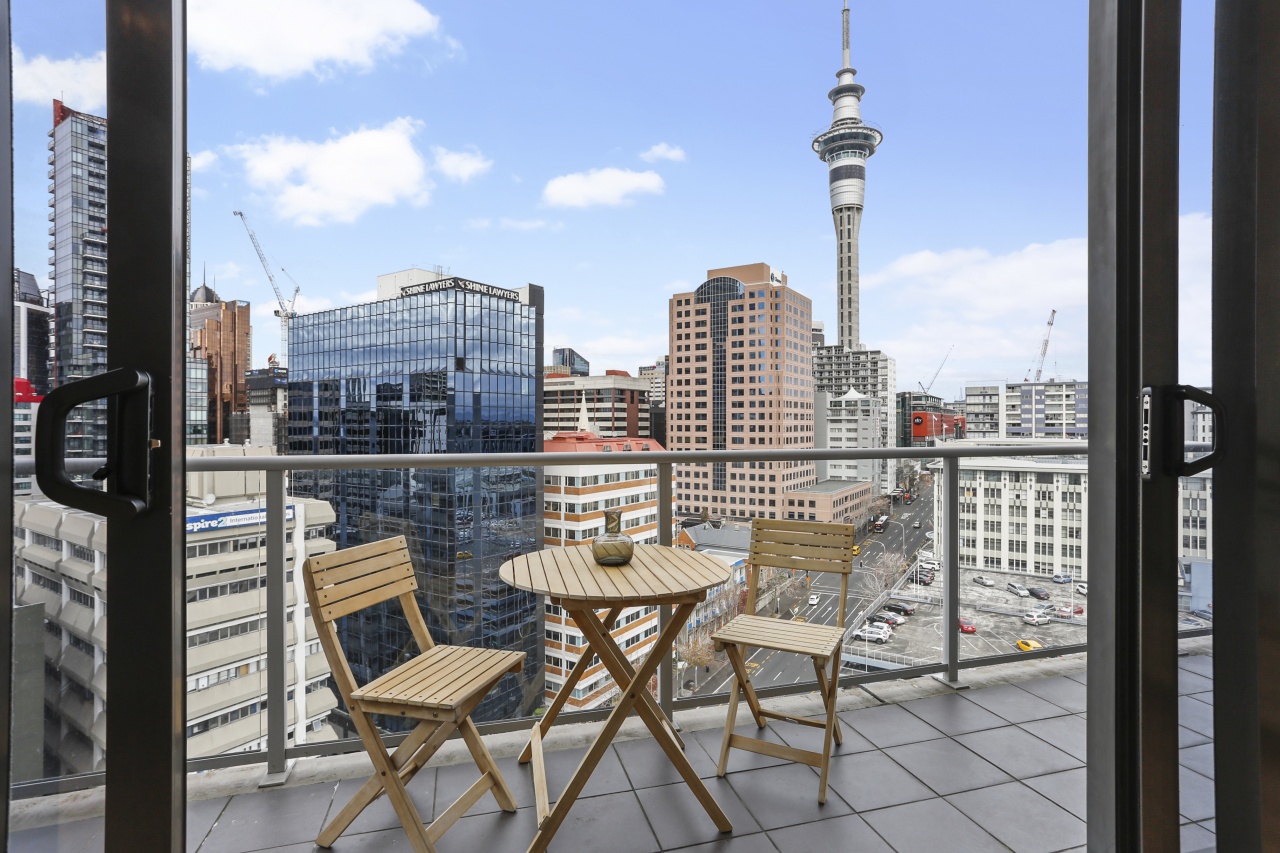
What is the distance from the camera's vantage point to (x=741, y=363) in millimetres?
6172

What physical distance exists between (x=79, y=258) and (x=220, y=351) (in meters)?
1.85

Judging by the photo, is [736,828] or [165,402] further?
[736,828]

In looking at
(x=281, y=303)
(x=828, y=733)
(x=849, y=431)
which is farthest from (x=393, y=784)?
(x=281, y=303)

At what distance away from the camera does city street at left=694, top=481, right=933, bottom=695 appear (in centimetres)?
276

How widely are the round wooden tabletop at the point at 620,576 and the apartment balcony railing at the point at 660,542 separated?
277 mm

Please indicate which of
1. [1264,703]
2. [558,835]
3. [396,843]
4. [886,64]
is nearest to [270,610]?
[396,843]

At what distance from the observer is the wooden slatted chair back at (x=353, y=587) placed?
195 centimetres

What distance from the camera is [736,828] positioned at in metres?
2.04

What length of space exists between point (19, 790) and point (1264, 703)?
1.90 metres

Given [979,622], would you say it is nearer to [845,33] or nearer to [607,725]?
[607,725]

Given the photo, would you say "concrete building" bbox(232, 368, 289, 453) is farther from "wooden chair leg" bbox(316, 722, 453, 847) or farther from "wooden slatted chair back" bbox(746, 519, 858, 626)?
"wooden slatted chair back" bbox(746, 519, 858, 626)

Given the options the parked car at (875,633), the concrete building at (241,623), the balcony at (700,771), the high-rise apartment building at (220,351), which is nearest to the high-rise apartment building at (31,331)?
the high-rise apartment building at (220,351)

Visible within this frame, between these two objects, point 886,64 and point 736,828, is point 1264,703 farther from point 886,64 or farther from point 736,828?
point 886,64

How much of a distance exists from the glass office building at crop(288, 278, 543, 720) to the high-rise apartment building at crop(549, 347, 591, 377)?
3.10 feet
